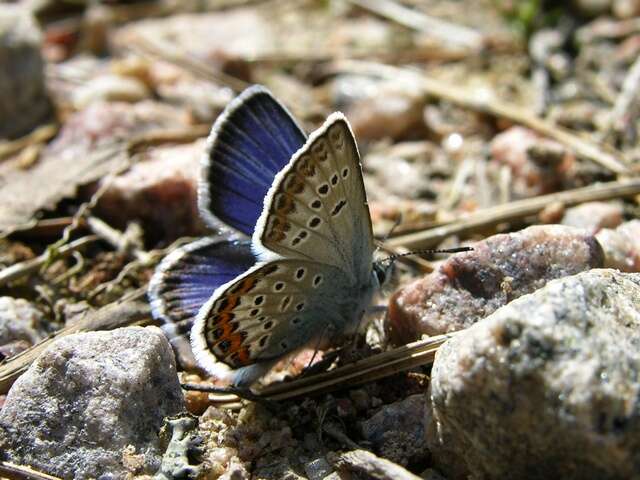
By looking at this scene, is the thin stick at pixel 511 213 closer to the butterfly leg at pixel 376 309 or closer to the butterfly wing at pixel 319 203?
the butterfly leg at pixel 376 309

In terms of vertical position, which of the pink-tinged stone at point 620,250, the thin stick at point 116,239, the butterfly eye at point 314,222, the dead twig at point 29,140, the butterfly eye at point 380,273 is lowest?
the dead twig at point 29,140

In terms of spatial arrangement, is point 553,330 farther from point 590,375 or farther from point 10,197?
point 10,197

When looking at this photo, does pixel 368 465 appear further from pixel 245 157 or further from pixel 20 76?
pixel 20 76

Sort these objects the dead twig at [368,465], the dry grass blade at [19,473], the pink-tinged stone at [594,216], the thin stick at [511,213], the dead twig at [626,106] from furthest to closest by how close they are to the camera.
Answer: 1. the dead twig at [626,106]
2. the thin stick at [511,213]
3. the pink-tinged stone at [594,216]
4. the dry grass blade at [19,473]
5. the dead twig at [368,465]

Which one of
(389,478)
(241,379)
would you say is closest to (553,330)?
(389,478)

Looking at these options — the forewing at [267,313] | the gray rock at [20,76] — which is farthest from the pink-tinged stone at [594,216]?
the gray rock at [20,76]
